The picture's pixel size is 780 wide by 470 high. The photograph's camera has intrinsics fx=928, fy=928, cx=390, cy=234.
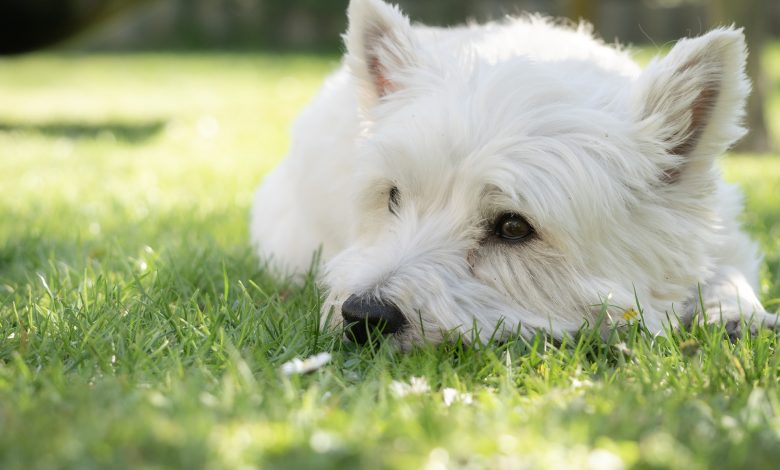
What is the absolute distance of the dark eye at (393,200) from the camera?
349 cm

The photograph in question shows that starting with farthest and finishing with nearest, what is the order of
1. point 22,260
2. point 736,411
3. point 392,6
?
point 22,260
point 392,6
point 736,411

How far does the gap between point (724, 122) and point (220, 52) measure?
2215 centimetres

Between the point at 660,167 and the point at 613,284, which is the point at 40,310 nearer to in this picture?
the point at 613,284

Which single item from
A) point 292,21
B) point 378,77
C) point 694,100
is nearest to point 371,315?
point 378,77

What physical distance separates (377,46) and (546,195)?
3.46ft

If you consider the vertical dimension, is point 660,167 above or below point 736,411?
above

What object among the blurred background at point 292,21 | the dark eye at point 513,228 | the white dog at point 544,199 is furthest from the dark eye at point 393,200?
the blurred background at point 292,21

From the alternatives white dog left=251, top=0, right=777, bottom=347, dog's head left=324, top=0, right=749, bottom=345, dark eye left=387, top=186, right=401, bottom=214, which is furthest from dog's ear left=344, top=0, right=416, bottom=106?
dark eye left=387, top=186, right=401, bottom=214

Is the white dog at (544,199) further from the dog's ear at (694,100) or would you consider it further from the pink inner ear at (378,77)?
the pink inner ear at (378,77)

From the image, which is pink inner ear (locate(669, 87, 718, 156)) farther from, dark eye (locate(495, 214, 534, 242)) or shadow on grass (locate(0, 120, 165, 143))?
shadow on grass (locate(0, 120, 165, 143))

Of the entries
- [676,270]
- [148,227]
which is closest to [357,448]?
[676,270]

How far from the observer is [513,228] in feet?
10.7

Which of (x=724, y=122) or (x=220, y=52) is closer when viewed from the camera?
(x=724, y=122)

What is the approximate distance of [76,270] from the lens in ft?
13.7
